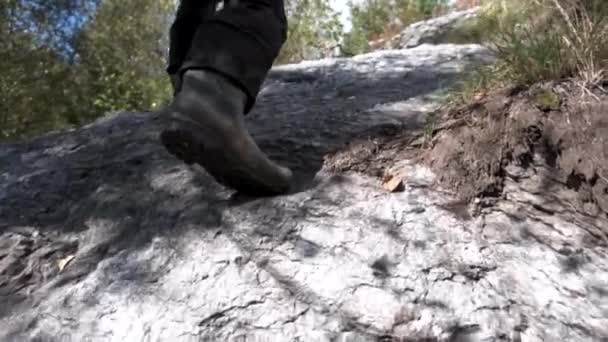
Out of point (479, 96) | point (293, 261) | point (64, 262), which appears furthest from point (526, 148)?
point (64, 262)

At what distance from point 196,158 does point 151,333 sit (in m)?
0.41

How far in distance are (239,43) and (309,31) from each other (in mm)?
10634

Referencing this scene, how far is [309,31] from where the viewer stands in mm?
11938

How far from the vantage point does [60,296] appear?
5.30 feet

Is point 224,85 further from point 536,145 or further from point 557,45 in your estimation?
point 557,45

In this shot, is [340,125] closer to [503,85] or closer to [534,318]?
[503,85]

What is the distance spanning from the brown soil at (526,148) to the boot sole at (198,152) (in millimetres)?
462

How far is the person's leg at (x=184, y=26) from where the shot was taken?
1750 mm

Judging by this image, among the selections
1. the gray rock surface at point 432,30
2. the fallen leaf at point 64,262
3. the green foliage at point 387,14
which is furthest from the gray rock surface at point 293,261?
the green foliage at point 387,14

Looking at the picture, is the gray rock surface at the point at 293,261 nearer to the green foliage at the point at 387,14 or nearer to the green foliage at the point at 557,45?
the green foliage at the point at 557,45

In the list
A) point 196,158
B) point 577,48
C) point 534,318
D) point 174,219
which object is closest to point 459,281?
point 534,318

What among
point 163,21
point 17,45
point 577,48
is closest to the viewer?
point 577,48

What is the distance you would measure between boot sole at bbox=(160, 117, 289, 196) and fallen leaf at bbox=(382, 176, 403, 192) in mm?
407

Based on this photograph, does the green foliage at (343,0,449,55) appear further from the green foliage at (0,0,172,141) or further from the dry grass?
the dry grass
